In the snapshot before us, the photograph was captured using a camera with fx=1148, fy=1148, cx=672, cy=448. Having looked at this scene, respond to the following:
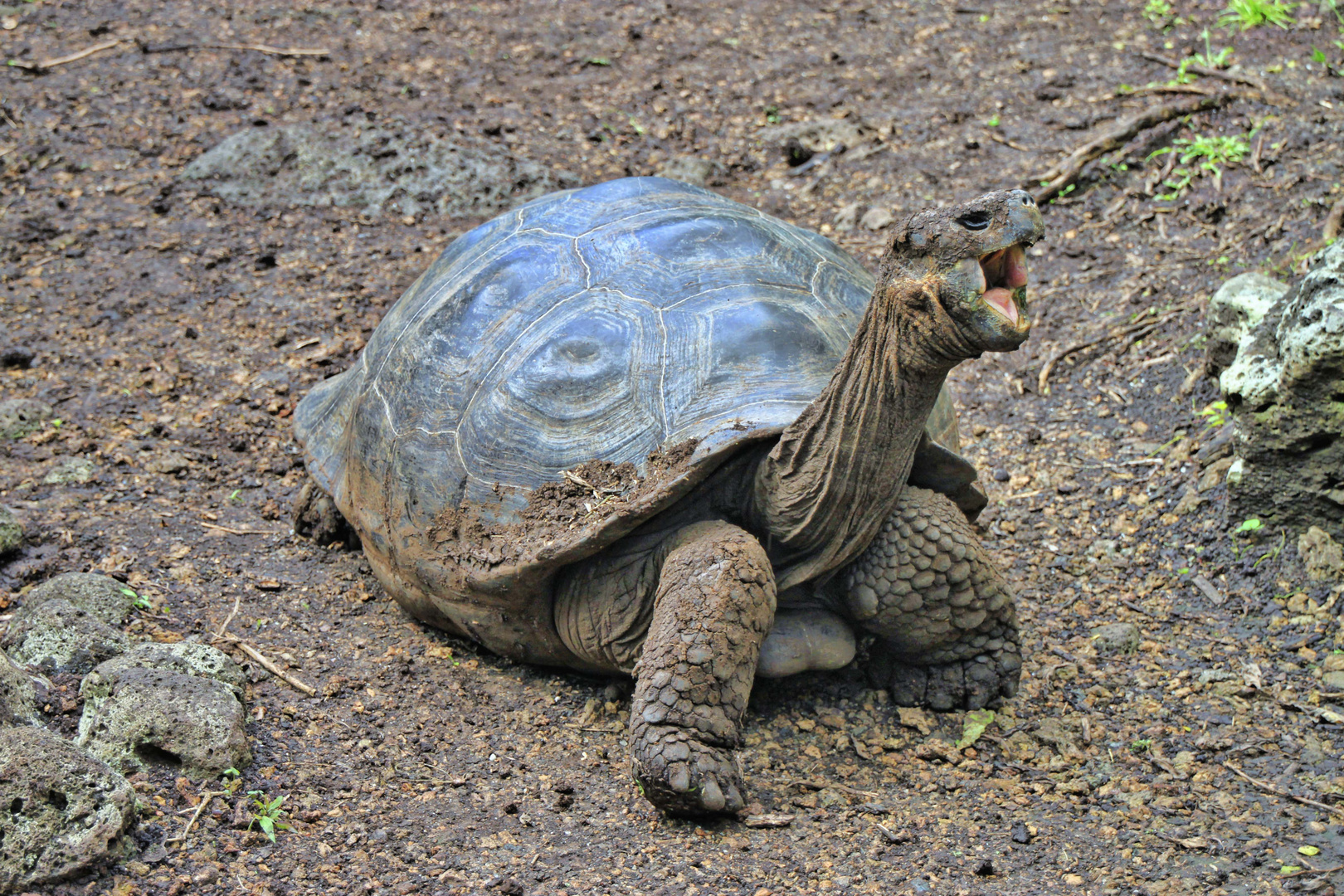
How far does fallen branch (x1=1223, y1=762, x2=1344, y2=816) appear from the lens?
111 inches

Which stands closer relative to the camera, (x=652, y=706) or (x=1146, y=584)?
(x=652, y=706)

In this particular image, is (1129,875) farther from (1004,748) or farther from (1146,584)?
(1146,584)

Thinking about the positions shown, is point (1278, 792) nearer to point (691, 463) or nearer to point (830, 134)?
point (691, 463)

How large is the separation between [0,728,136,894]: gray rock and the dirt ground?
0.30 ft

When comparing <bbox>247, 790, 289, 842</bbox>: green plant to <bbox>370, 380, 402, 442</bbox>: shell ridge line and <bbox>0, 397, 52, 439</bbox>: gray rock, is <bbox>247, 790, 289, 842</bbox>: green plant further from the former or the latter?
<bbox>0, 397, 52, 439</bbox>: gray rock

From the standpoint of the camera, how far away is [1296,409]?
3.72 m

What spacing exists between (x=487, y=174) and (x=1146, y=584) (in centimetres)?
462

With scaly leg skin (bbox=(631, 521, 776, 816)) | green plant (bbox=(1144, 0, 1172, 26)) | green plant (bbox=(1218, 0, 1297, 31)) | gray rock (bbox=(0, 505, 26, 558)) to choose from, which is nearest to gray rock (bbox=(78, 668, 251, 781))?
scaly leg skin (bbox=(631, 521, 776, 816))

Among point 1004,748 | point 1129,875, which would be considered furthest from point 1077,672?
point 1129,875

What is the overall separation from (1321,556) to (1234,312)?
1127 mm

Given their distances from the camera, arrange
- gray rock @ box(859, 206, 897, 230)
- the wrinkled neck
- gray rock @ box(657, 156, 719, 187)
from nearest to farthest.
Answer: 1. the wrinkled neck
2. gray rock @ box(859, 206, 897, 230)
3. gray rock @ box(657, 156, 719, 187)

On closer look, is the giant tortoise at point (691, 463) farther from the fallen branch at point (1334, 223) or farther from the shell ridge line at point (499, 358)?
the fallen branch at point (1334, 223)

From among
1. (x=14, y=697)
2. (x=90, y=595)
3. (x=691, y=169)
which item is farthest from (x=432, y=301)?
(x=691, y=169)

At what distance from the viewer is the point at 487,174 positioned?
702 centimetres
